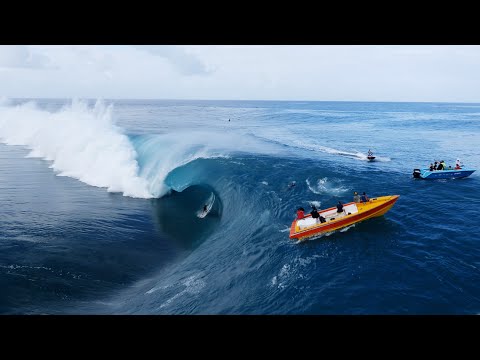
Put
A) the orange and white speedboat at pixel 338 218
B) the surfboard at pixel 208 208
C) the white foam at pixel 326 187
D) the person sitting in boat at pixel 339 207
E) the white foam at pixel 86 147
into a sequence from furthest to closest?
the white foam at pixel 86 147 < the white foam at pixel 326 187 < the surfboard at pixel 208 208 < the person sitting in boat at pixel 339 207 < the orange and white speedboat at pixel 338 218

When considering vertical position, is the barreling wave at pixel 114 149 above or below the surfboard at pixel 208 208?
above

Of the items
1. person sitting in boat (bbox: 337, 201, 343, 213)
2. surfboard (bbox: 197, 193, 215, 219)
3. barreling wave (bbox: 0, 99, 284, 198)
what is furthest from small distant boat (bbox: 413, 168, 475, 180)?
surfboard (bbox: 197, 193, 215, 219)

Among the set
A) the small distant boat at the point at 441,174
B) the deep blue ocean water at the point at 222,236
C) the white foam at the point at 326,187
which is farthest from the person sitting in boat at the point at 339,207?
the small distant boat at the point at 441,174

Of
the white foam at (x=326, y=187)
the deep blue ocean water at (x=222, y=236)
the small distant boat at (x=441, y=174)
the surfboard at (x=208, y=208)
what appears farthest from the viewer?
the small distant boat at (x=441, y=174)

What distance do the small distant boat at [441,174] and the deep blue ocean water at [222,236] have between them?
83cm

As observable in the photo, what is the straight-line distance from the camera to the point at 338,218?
2539 centimetres

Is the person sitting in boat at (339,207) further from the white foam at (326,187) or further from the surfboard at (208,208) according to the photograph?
the surfboard at (208,208)

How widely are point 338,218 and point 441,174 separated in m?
22.4

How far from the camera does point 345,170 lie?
42.9 m

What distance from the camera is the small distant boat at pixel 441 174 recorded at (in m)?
39.1

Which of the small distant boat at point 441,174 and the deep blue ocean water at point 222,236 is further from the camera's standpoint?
the small distant boat at point 441,174

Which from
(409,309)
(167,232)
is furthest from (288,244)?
(167,232)

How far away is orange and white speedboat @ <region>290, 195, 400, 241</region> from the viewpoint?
24594 mm

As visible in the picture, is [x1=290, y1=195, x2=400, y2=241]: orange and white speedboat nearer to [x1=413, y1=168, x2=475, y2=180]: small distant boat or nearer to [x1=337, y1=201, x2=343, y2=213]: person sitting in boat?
[x1=337, y1=201, x2=343, y2=213]: person sitting in boat
